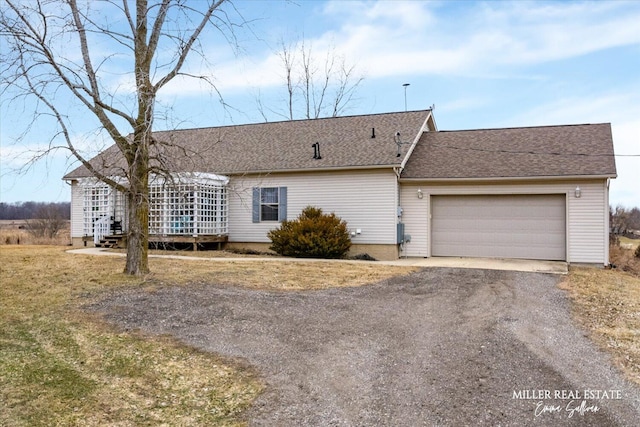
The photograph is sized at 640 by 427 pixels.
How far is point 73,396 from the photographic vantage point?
170 inches

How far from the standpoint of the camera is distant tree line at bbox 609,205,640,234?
2620 centimetres

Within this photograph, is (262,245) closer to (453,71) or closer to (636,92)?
(453,71)

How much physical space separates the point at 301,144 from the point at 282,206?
2.67 metres

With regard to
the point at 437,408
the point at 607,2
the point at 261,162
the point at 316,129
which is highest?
the point at 607,2

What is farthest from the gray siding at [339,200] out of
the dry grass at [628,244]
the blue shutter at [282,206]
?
the dry grass at [628,244]

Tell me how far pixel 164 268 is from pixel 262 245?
17.6 ft

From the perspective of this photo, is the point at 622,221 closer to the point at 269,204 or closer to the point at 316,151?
the point at 316,151

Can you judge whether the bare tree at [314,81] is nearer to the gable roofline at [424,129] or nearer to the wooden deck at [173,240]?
the gable roofline at [424,129]

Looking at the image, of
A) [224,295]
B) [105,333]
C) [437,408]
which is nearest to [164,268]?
[224,295]

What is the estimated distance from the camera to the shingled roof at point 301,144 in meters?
15.5

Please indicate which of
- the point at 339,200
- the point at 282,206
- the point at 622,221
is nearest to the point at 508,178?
the point at 339,200

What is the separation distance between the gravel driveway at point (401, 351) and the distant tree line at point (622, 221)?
1997 cm

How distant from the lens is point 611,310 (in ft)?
26.3

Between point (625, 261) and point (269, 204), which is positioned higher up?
point (269, 204)
